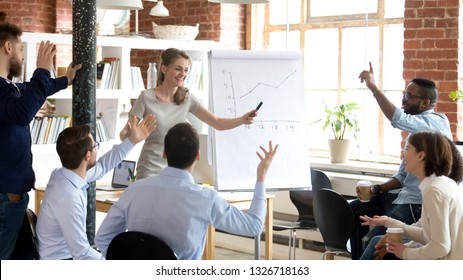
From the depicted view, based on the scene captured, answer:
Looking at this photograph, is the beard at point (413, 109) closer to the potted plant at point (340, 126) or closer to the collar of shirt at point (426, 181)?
the collar of shirt at point (426, 181)

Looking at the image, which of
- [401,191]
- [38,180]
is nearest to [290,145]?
[401,191]

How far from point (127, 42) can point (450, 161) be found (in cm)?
370

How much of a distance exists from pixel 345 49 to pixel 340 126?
0.79 metres

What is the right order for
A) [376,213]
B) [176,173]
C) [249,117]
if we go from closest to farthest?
[176,173] < [249,117] < [376,213]

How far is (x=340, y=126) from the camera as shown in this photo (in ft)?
22.0

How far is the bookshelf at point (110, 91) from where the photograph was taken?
631 cm

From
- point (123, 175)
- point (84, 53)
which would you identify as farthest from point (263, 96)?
point (84, 53)

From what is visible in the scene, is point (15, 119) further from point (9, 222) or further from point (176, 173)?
point (176, 173)

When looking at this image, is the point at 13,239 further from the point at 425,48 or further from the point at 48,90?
the point at 425,48

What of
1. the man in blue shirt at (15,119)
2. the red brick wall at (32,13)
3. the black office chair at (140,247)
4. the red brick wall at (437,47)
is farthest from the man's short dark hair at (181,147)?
the red brick wall at (32,13)

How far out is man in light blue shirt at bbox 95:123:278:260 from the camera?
123 inches

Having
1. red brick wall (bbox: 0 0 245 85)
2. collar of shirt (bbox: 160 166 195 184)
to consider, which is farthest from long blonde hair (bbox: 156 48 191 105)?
red brick wall (bbox: 0 0 245 85)

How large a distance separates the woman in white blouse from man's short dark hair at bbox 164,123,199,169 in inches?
45.2

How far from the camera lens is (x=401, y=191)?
4.95 metres
